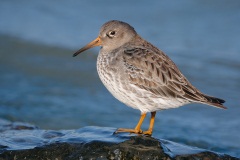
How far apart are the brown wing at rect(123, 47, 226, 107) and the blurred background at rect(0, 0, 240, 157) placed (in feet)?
8.00

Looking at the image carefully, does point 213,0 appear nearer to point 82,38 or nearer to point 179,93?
point 82,38

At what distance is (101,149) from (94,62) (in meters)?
8.98

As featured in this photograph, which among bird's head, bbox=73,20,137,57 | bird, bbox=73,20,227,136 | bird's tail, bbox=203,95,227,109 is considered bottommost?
bird's tail, bbox=203,95,227,109

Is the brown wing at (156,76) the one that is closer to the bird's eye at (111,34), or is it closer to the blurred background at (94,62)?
the bird's eye at (111,34)

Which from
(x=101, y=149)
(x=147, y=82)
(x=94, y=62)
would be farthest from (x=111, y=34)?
(x=94, y=62)

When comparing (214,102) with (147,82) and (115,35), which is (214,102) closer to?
(147,82)

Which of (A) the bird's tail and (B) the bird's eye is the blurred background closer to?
(A) the bird's tail

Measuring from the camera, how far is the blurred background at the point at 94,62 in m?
13.2

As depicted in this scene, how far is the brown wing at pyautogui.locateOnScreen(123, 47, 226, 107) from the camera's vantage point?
30.1 ft

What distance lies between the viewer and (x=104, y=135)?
29.7ft

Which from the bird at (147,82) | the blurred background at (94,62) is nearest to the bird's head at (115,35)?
the bird at (147,82)

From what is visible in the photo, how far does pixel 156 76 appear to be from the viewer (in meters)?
9.31

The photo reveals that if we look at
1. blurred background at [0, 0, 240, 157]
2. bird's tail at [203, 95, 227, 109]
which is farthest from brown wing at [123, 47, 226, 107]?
blurred background at [0, 0, 240, 157]

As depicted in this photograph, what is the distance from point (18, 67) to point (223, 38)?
22.0 ft
